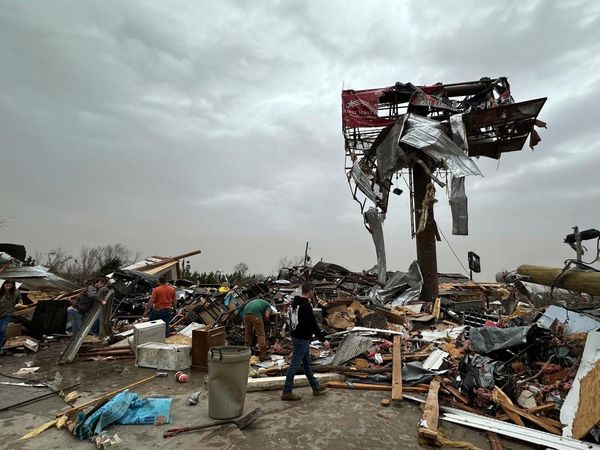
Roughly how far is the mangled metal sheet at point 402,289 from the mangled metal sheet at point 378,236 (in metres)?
1.28

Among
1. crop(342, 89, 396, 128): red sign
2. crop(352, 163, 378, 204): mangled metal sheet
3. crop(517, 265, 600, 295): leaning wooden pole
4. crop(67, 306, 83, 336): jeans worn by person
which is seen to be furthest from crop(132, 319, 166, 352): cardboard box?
crop(342, 89, 396, 128): red sign

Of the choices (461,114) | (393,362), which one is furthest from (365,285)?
(393,362)

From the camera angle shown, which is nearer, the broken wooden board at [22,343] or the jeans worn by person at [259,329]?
the jeans worn by person at [259,329]

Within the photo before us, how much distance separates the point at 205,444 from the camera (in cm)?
421

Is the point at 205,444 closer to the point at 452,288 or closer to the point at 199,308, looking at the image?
the point at 199,308

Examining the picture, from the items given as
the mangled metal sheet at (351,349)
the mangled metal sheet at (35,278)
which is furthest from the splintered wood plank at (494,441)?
the mangled metal sheet at (35,278)

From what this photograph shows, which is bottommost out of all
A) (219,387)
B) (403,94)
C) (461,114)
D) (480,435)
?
(480,435)

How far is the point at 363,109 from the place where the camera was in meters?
13.9

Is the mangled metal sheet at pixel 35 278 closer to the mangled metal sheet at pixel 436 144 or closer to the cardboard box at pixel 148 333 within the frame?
the cardboard box at pixel 148 333

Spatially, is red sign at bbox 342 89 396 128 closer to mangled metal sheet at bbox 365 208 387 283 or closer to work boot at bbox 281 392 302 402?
mangled metal sheet at bbox 365 208 387 283

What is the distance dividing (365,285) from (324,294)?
2867mm

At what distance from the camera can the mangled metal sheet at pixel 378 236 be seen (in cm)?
1523

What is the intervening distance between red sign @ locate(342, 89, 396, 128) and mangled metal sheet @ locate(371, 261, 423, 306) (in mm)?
5496

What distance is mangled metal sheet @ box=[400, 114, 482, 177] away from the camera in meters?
10.9
